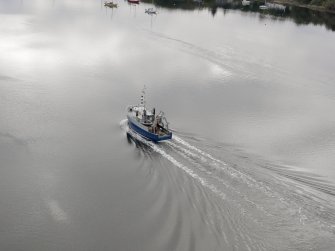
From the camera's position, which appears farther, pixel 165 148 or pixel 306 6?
pixel 306 6

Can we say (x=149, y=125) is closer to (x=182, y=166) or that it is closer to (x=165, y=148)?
(x=165, y=148)

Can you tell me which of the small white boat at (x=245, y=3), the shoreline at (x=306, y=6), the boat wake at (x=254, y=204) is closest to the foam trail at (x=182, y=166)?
the boat wake at (x=254, y=204)

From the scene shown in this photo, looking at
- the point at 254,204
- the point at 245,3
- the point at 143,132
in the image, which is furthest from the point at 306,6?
the point at 254,204

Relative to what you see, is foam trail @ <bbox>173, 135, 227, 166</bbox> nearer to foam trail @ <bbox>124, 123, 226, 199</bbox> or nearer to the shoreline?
foam trail @ <bbox>124, 123, 226, 199</bbox>

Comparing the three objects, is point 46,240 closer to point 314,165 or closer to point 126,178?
point 126,178

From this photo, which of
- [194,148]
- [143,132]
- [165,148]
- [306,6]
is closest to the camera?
[194,148]

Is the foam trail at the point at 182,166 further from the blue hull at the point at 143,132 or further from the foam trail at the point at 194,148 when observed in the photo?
the foam trail at the point at 194,148

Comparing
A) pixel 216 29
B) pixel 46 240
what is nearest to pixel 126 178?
pixel 46 240
